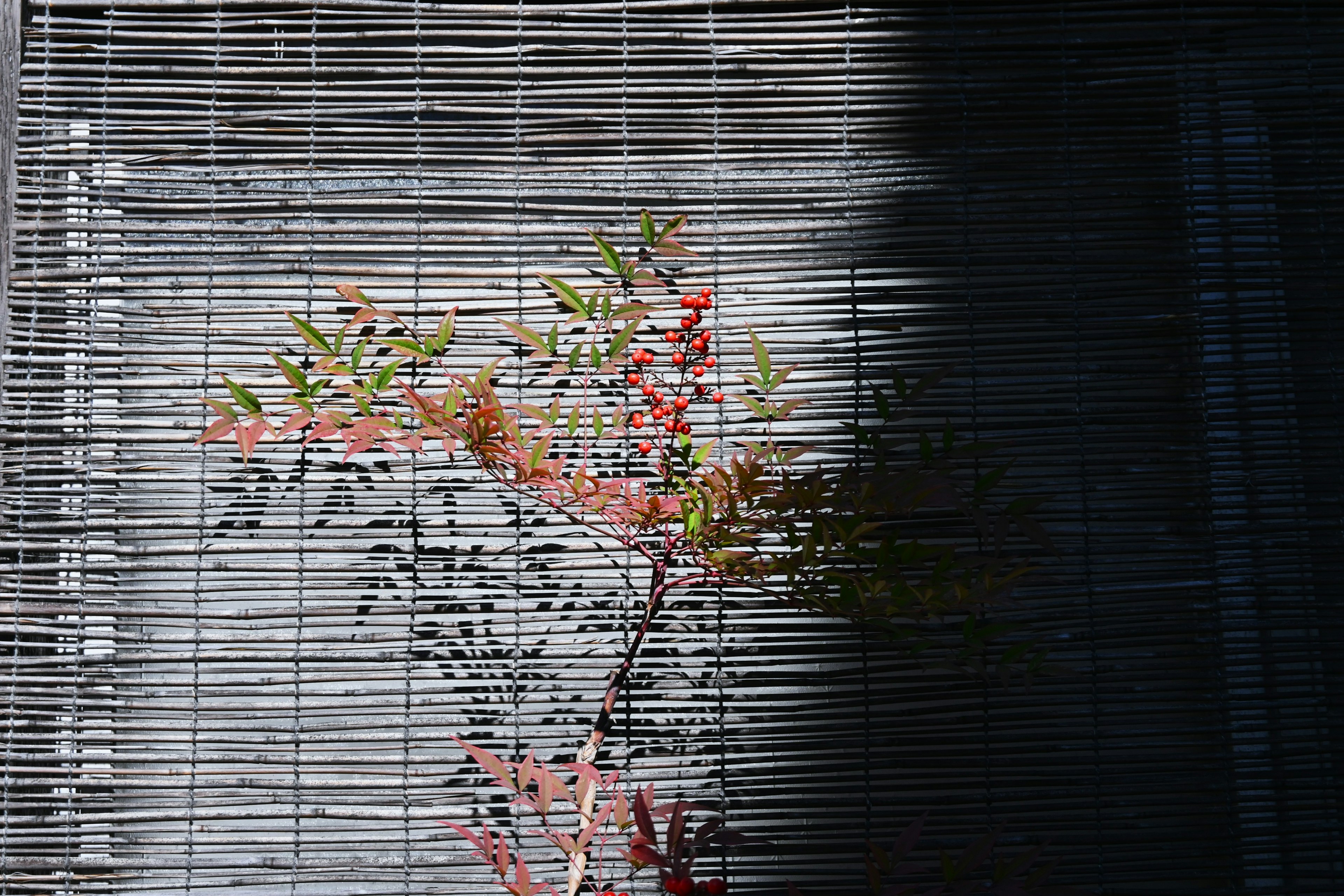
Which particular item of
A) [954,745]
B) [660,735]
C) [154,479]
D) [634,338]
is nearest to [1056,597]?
[954,745]

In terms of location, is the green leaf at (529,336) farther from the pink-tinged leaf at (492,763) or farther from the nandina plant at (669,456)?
the pink-tinged leaf at (492,763)

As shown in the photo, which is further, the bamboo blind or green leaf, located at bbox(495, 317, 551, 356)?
the bamboo blind

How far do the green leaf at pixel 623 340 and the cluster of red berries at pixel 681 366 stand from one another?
51mm

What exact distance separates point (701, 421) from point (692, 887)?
65cm

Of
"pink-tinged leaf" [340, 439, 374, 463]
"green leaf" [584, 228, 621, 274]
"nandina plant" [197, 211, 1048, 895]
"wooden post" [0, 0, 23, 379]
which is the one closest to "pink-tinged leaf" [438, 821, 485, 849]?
"nandina plant" [197, 211, 1048, 895]

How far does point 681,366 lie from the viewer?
4.43 feet

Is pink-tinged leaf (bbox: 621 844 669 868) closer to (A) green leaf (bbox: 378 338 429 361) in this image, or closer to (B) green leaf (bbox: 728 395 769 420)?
(B) green leaf (bbox: 728 395 769 420)

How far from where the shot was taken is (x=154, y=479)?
137 centimetres

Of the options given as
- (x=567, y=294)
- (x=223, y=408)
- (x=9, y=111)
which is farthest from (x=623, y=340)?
(x=9, y=111)

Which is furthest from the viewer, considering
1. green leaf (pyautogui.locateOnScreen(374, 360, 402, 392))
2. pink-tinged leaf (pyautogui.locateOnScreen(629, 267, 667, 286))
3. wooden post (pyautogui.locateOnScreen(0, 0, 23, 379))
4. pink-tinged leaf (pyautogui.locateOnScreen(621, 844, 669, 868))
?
wooden post (pyautogui.locateOnScreen(0, 0, 23, 379))

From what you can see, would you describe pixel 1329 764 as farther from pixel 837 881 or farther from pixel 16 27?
pixel 16 27

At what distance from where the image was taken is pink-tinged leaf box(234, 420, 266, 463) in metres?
1.16

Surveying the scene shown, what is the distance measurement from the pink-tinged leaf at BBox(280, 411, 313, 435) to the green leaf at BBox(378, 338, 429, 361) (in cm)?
13

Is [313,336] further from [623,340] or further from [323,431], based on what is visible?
[623,340]
